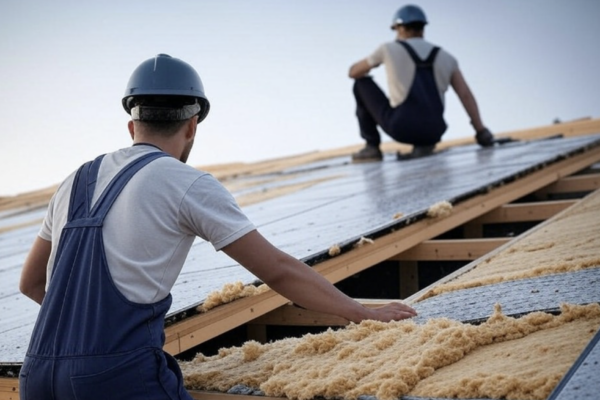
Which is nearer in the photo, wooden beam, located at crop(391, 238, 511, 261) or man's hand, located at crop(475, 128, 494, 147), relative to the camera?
wooden beam, located at crop(391, 238, 511, 261)

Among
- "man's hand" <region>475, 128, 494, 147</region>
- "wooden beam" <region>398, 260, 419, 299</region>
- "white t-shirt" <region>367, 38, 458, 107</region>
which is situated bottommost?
"wooden beam" <region>398, 260, 419, 299</region>

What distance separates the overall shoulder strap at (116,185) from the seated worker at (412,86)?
581 centimetres

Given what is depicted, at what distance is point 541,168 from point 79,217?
4245mm

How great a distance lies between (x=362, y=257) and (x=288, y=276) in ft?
4.23

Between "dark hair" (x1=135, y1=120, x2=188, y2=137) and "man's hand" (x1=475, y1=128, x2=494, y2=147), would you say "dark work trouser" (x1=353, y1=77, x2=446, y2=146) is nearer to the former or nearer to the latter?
"man's hand" (x1=475, y1=128, x2=494, y2=147)

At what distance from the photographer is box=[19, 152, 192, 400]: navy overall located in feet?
5.69

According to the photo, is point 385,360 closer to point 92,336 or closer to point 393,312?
point 393,312

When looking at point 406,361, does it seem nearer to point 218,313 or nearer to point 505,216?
point 218,313

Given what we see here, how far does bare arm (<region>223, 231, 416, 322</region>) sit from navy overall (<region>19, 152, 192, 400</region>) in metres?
0.24

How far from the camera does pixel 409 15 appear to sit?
736 centimetres

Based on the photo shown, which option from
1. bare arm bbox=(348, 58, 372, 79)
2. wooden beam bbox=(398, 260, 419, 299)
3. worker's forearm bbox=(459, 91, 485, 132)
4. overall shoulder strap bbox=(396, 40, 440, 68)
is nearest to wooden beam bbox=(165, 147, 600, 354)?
wooden beam bbox=(398, 260, 419, 299)

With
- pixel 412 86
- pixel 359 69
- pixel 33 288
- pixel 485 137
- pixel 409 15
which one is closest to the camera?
pixel 33 288

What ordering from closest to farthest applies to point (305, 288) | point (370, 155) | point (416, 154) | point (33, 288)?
point (305, 288), point (33, 288), point (416, 154), point (370, 155)

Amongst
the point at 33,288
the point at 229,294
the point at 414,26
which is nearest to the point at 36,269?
the point at 33,288
